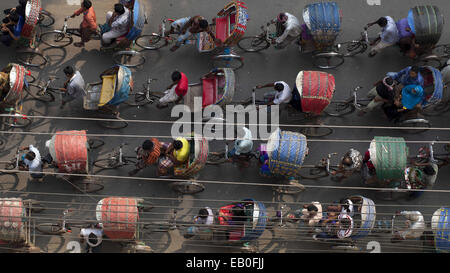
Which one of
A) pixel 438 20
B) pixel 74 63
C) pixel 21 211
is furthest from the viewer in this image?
pixel 74 63

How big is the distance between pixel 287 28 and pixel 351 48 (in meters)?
2.04

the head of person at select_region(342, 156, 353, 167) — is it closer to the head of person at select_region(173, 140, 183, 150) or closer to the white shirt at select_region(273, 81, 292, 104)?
the white shirt at select_region(273, 81, 292, 104)

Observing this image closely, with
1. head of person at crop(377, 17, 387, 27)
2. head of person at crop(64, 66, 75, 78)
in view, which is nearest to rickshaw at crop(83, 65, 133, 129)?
head of person at crop(64, 66, 75, 78)

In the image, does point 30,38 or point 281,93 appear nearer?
point 281,93

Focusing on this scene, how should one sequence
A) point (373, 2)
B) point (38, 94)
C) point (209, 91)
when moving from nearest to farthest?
point (209, 91) < point (38, 94) < point (373, 2)

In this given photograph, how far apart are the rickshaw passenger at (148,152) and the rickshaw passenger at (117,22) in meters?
3.02

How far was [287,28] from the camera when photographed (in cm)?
1764

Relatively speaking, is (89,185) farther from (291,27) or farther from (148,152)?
(291,27)

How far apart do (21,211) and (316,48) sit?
8356 millimetres

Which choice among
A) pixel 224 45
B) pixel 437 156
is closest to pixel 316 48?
pixel 224 45

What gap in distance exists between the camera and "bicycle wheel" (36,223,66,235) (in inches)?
652

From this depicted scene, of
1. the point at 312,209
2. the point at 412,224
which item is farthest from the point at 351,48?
the point at 412,224

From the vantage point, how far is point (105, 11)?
19.1m

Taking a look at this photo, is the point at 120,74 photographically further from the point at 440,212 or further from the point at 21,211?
the point at 440,212
